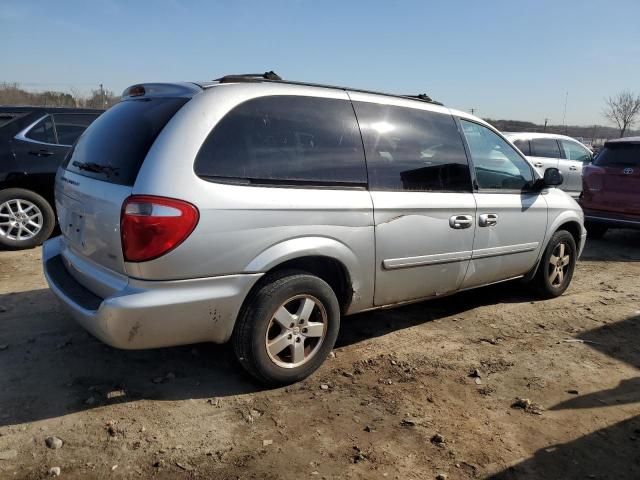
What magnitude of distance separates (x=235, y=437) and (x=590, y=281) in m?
4.91

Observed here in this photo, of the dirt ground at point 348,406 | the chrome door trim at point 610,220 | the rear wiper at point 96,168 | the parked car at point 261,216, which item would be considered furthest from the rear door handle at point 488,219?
the chrome door trim at point 610,220

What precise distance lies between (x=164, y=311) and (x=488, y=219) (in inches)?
106

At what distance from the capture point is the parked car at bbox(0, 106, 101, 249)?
246 inches

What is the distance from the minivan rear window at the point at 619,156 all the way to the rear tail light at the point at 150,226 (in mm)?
7601

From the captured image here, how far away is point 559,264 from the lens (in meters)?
5.30

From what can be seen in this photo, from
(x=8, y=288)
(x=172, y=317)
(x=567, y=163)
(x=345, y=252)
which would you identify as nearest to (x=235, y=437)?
(x=172, y=317)

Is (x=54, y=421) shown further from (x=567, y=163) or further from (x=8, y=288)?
(x=567, y=163)

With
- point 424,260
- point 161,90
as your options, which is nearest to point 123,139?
point 161,90

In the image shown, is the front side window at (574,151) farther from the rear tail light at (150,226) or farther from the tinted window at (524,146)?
the rear tail light at (150,226)

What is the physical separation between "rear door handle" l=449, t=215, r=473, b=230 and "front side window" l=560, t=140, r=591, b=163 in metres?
8.68

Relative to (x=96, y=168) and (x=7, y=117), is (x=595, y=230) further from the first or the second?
(x=7, y=117)

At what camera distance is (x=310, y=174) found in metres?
3.30

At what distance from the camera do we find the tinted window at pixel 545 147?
436 inches

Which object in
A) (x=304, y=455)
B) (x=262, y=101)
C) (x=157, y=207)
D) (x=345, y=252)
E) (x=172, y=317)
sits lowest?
(x=304, y=455)
